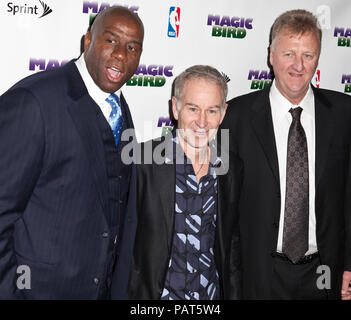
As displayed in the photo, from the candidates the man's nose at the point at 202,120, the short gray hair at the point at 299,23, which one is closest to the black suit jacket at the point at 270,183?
the short gray hair at the point at 299,23

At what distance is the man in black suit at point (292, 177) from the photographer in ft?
10.0

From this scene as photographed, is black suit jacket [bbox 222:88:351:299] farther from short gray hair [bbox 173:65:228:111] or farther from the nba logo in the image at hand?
the nba logo

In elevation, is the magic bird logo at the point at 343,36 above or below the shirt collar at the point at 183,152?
above

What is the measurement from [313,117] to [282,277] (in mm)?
1122

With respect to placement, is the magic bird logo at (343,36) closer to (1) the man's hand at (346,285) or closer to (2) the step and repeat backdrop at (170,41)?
(2) the step and repeat backdrop at (170,41)

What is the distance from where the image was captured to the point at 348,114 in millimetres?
3244

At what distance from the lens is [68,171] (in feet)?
7.43

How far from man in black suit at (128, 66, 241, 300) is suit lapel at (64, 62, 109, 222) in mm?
367

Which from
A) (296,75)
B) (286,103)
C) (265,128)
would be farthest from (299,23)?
(265,128)

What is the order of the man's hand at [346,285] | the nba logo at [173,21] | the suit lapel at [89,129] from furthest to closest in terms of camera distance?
1. the nba logo at [173,21]
2. the man's hand at [346,285]
3. the suit lapel at [89,129]

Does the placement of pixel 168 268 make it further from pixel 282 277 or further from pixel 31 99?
pixel 31 99

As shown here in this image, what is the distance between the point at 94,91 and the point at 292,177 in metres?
1.44

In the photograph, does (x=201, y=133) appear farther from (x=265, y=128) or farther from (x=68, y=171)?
→ (x=68, y=171)

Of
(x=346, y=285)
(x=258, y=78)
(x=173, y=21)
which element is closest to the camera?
(x=346, y=285)
